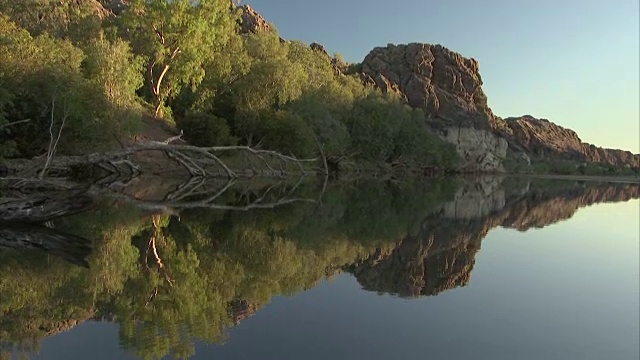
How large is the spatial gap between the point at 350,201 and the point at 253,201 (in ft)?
15.7

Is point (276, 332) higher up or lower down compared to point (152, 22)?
lower down

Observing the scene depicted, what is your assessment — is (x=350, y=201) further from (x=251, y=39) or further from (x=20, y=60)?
(x=251, y=39)

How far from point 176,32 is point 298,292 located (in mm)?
33379

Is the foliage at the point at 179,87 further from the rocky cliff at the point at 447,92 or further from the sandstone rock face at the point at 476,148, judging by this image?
the rocky cliff at the point at 447,92

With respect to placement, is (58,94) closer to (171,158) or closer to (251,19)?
(171,158)

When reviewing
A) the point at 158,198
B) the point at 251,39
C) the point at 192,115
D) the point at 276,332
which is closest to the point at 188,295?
the point at 276,332

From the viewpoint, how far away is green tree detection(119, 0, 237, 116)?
1398 inches

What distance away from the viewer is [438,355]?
16.3 feet

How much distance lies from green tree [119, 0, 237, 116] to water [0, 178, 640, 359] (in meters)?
25.4

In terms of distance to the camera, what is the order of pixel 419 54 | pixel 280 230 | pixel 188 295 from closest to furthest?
pixel 188 295, pixel 280 230, pixel 419 54

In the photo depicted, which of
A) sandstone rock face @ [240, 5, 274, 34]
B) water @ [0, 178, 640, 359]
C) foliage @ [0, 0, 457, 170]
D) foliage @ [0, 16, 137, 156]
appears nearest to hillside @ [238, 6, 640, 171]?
sandstone rock face @ [240, 5, 274, 34]

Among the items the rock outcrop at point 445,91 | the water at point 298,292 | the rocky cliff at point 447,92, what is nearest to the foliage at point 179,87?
the water at point 298,292

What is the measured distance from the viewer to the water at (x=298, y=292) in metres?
5.08

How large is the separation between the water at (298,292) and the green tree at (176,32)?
25.4 meters
